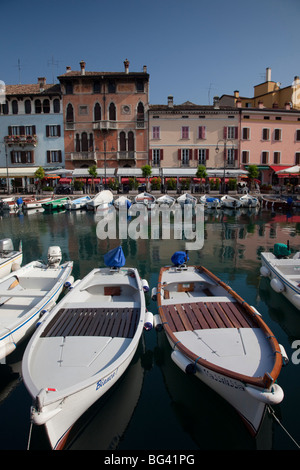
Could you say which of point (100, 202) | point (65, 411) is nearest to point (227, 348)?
point (65, 411)

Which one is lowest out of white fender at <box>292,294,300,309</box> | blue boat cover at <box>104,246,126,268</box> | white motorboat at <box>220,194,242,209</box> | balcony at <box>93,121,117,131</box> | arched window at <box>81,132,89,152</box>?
white fender at <box>292,294,300,309</box>

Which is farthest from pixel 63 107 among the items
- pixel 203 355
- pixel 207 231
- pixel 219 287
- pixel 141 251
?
pixel 203 355

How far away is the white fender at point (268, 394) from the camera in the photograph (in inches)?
196

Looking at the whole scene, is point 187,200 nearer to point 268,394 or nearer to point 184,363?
point 184,363

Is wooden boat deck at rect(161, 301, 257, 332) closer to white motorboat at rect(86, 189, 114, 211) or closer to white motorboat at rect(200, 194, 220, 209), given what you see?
white motorboat at rect(86, 189, 114, 211)

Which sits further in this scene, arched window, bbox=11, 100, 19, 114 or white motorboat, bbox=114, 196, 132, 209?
arched window, bbox=11, 100, 19, 114

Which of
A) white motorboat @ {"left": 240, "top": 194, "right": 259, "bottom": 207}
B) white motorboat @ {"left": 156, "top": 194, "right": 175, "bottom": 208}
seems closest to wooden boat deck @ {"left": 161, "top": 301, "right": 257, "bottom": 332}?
white motorboat @ {"left": 156, "top": 194, "right": 175, "bottom": 208}

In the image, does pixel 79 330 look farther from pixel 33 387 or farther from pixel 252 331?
pixel 252 331

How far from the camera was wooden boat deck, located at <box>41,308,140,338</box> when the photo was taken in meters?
7.19

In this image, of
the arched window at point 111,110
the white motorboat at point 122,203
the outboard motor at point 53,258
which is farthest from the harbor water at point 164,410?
the arched window at point 111,110

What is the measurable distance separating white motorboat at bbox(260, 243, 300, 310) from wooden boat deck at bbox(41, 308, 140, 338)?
536cm

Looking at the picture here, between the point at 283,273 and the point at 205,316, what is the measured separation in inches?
226

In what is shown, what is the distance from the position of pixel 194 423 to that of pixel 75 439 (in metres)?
2.12

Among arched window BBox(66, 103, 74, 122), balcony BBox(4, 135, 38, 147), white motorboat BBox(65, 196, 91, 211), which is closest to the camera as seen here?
white motorboat BBox(65, 196, 91, 211)
